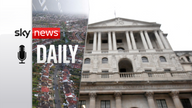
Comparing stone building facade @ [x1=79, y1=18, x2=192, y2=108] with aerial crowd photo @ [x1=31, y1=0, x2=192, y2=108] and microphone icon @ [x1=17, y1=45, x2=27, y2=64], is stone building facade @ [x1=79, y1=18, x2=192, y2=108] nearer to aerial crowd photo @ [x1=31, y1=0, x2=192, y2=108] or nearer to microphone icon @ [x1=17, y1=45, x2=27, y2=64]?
aerial crowd photo @ [x1=31, y1=0, x2=192, y2=108]

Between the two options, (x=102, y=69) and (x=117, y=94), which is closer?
(x=117, y=94)

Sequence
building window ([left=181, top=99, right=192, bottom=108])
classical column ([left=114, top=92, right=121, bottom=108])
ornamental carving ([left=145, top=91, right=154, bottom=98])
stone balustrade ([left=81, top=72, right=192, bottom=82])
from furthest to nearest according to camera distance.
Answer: stone balustrade ([left=81, top=72, right=192, bottom=82])
building window ([left=181, top=99, right=192, bottom=108])
ornamental carving ([left=145, top=91, right=154, bottom=98])
classical column ([left=114, top=92, right=121, bottom=108])

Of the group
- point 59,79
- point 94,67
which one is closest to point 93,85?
point 94,67

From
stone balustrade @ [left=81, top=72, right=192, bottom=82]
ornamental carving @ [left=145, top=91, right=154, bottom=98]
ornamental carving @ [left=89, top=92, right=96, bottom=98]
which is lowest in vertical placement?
ornamental carving @ [left=145, top=91, right=154, bottom=98]

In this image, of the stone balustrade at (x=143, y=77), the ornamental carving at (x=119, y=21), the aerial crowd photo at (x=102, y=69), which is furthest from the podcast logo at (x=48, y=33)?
the ornamental carving at (x=119, y=21)

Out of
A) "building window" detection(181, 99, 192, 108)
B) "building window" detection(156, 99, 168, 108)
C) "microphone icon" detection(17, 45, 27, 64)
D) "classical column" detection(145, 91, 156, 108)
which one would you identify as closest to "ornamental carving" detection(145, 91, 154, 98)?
"classical column" detection(145, 91, 156, 108)

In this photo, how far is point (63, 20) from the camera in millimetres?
8805

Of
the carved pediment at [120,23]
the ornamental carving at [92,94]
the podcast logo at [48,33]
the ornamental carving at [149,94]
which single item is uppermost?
the carved pediment at [120,23]

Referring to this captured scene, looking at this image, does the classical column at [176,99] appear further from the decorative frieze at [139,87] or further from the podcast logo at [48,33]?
the podcast logo at [48,33]

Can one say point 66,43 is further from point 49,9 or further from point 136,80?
point 136,80

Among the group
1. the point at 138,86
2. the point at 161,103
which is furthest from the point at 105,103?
the point at 161,103

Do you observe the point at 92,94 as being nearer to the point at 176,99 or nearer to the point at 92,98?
the point at 92,98

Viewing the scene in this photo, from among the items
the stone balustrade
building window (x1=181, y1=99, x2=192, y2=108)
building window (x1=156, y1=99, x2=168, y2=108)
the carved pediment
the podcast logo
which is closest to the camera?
the podcast logo

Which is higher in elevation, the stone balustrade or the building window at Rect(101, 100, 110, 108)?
the stone balustrade
